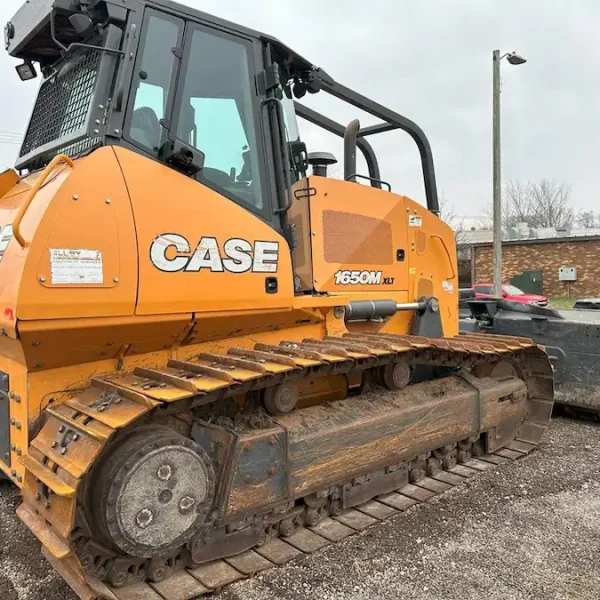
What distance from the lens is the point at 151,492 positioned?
9.31 ft

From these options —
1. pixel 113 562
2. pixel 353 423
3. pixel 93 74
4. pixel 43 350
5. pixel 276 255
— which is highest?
pixel 93 74

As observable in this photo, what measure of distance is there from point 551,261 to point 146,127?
2699 cm

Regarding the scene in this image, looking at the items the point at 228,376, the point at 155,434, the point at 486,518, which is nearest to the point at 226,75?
the point at 228,376

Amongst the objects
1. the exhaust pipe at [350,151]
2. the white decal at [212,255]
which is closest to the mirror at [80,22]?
the white decal at [212,255]

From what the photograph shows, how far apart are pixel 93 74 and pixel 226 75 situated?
799 millimetres

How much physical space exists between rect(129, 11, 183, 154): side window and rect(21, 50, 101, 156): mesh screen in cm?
26

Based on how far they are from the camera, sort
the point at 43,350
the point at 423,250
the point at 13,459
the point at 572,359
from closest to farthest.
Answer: the point at 43,350 → the point at 13,459 → the point at 423,250 → the point at 572,359

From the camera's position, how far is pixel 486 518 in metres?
4.00

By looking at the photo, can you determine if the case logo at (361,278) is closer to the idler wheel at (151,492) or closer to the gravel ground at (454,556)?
the gravel ground at (454,556)

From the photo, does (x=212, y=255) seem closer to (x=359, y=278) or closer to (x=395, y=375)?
(x=359, y=278)

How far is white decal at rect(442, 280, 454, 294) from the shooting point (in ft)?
17.2

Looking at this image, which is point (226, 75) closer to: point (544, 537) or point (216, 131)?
point (216, 131)

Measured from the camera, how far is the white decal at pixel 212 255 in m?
3.12

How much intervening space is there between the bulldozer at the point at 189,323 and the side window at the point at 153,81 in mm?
12
